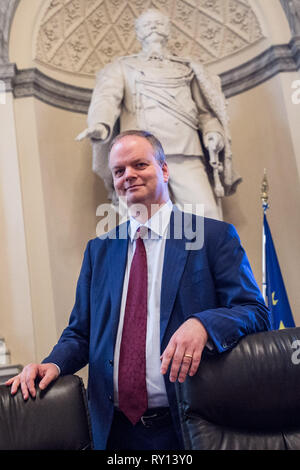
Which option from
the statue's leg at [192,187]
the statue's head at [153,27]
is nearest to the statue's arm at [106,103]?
the statue's head at [153,27]

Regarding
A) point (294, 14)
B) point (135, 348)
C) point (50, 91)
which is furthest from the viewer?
point (50, 91)

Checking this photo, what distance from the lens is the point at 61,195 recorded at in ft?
14.4

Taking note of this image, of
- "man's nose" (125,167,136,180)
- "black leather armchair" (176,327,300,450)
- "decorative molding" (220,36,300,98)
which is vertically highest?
"decorative molding" (220,36,300,98)

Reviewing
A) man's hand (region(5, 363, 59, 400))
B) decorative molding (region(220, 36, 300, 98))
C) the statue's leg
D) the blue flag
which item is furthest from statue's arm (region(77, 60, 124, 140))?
man's hand (region(5, 363, 59, 400))

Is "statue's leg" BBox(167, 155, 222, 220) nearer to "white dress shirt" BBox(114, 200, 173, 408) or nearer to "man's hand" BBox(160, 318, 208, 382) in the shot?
"white dress shirt" BBox(114, 200, 173, 408)

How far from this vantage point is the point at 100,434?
5.21 ft

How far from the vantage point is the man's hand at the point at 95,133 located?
3.56 meters

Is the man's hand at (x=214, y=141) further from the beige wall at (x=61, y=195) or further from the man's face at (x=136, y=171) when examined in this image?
the man's face at (x=136, y=171)

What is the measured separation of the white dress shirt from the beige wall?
228cm

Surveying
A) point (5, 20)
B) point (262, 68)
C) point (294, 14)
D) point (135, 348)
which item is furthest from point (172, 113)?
point (135, 348)

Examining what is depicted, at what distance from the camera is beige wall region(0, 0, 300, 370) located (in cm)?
393

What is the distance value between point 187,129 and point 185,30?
1411 mm

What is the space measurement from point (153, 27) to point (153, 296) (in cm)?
295

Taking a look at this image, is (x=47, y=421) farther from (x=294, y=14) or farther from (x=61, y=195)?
(x=294, y=14)
